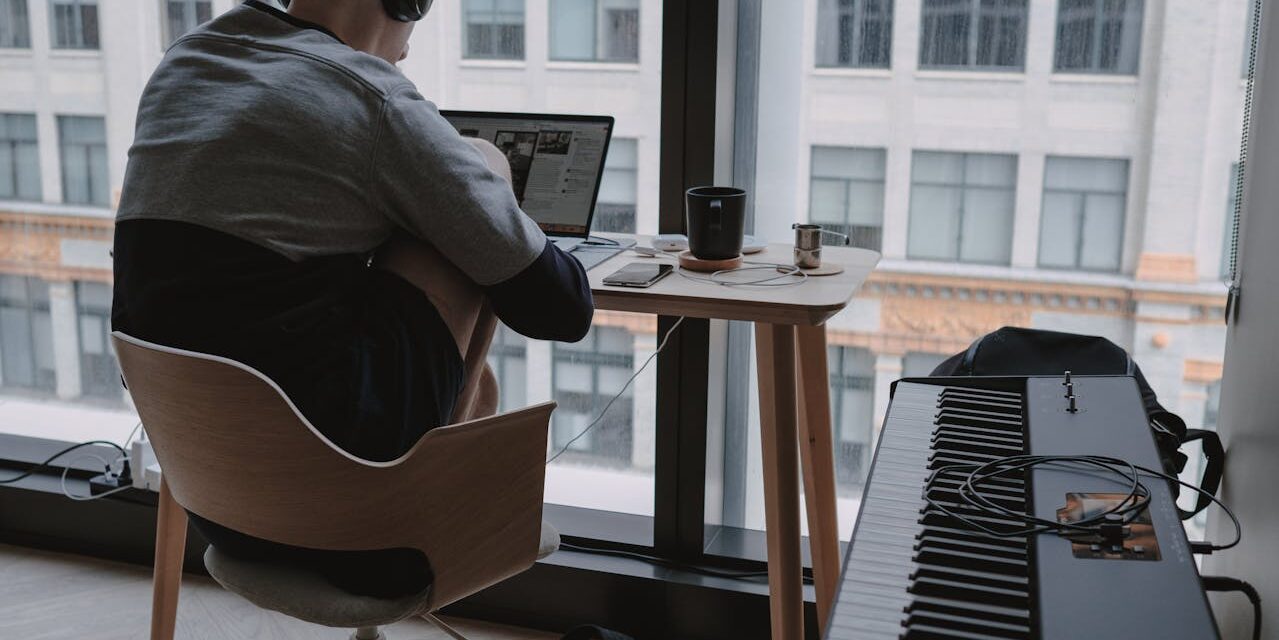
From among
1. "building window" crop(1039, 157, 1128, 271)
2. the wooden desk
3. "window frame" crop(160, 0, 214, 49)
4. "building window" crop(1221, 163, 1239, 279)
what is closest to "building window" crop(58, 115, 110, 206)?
"window frame" crop(160, 0, 214, 49)

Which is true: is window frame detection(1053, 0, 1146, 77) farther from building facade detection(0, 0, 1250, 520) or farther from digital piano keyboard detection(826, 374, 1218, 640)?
digital piano keyboard detection(826, 374, 1218, 640)

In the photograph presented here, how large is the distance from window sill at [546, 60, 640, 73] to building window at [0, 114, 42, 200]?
124cm

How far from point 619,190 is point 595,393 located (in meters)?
0.41

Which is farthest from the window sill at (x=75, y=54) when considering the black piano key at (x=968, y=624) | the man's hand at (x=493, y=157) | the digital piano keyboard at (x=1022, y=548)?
the black piano key at (x=968, y=624)

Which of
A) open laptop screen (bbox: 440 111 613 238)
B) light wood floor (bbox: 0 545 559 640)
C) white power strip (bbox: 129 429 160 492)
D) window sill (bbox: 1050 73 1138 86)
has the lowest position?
light wood floor (bbox: 0 545 559 640)

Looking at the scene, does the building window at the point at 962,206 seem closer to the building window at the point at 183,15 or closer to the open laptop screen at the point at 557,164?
the open laptop screen at the point at 557,164

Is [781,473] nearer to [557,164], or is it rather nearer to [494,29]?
[557,164]

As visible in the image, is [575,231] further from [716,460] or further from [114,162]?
[114,162]

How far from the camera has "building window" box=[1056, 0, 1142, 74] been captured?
1989 mm

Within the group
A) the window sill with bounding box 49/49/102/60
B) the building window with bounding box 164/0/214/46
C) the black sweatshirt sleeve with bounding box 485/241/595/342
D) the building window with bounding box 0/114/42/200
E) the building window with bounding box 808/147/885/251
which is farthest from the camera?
the building window with bounding box 0/114/42/200

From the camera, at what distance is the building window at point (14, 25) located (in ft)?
8.72

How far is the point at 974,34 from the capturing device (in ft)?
6.78

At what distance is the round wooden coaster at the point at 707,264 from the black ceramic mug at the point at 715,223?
0.01m

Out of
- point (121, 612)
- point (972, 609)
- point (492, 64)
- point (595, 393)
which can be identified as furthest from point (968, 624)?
point (121, 612)
